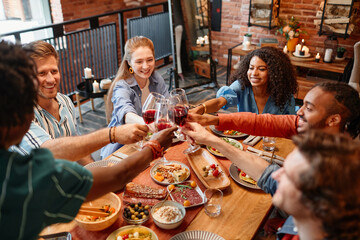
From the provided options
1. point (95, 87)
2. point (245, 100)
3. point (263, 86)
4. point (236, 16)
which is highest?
point (236, 16)

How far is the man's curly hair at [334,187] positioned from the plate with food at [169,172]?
99 cm

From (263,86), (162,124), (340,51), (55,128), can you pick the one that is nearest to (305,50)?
(340,51)

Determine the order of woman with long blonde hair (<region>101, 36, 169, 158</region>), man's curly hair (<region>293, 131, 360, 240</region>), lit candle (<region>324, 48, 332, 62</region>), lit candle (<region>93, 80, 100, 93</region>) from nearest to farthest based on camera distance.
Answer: man's curly hair (<region>293, 131, 360, 240</region>) < woman with long blonde hair (<region>101, 36, 169, 158</region>) < lit candle (<region>93, 80, 100, 93</region>) < lit candle (<region>324, 48, 332, 62</region>)

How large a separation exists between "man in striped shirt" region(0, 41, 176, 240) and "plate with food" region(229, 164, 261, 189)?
1.01 metres

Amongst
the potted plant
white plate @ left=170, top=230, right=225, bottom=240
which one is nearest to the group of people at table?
white plate @ left=170, top=230, right=225, bottom=240

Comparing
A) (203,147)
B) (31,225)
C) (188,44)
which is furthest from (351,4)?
(31,225)

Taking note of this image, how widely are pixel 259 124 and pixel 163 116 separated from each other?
0.79 m

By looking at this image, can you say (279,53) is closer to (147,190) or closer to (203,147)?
(203,147)

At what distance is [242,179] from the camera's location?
5.85 feet

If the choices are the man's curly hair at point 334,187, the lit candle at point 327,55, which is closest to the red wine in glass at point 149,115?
the man's curly hair at point 334,187

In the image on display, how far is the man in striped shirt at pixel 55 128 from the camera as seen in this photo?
1677mm

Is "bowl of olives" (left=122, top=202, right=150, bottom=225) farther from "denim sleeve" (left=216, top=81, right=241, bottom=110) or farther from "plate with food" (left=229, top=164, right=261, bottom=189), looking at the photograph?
"denim sleeve" (left=216, top=81, right=241, bottom=110)

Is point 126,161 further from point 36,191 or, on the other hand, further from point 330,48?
point 330,48

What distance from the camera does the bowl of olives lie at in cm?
145
